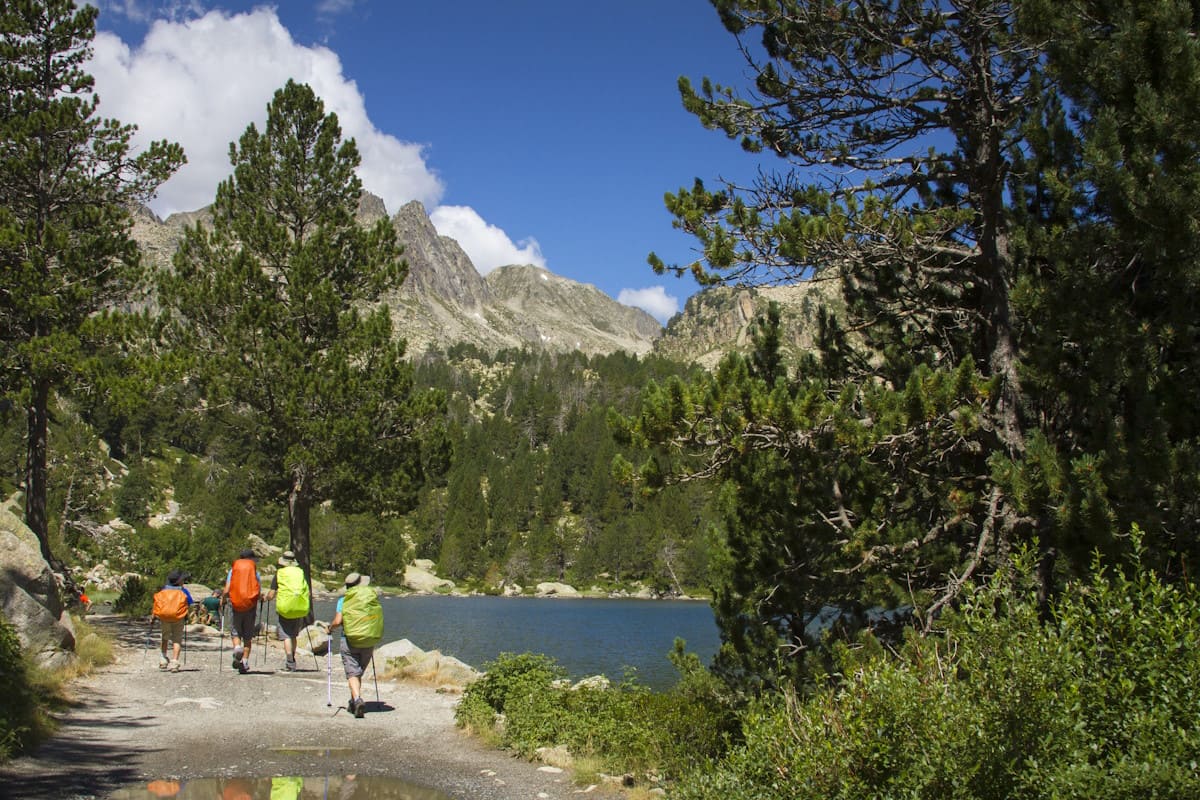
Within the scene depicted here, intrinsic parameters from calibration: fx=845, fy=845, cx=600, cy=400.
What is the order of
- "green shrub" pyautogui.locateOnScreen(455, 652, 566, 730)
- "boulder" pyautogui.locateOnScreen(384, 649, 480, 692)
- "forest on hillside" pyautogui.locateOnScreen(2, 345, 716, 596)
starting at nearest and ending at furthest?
"green shrub" pyautogui.locateOnScreen(455, 652, 566, 730), "boulder" pyautogui.locateOnScreen(384, 649, 480, 692), "forest on hillside" pyautogui.locateOnScreen(2, 345, 716, 596)

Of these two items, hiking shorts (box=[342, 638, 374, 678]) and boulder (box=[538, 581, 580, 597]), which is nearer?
hiking shorts (box=[342, 638, 374, 678])

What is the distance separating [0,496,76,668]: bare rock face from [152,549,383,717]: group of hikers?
4.61 feet

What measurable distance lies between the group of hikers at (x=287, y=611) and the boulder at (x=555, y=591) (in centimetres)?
8087

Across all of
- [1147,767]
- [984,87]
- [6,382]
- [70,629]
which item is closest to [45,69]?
[6,382]

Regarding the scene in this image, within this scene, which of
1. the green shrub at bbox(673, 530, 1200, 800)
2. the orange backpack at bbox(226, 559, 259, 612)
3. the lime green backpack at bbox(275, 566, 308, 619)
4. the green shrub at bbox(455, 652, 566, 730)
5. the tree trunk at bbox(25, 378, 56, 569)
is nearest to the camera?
the green shrub at bbox(673, 530, 1200, 800)

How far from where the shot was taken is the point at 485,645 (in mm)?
39469

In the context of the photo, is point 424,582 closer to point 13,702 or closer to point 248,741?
point 248,741

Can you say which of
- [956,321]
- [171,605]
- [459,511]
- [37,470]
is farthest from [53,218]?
[459,511]

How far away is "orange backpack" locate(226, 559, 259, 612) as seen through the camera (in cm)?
1221

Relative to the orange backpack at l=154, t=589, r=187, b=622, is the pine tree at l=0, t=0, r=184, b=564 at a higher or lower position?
higher

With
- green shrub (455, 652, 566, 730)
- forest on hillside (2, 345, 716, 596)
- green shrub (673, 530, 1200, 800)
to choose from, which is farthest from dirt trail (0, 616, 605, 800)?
forest on hillside (2, 345, 716, 596)

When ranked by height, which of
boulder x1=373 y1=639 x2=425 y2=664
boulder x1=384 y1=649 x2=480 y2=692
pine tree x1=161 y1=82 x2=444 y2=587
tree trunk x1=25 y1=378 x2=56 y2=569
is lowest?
boulder x1=384 y1=649 x2=480 y2=692

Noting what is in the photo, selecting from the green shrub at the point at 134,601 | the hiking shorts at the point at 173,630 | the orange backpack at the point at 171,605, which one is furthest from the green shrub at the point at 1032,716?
the green shrub at the point at 134,601

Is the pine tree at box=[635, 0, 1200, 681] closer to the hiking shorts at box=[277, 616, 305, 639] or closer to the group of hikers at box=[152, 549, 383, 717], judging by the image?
the group of hikers at box=[152, 549, 383, 717]
